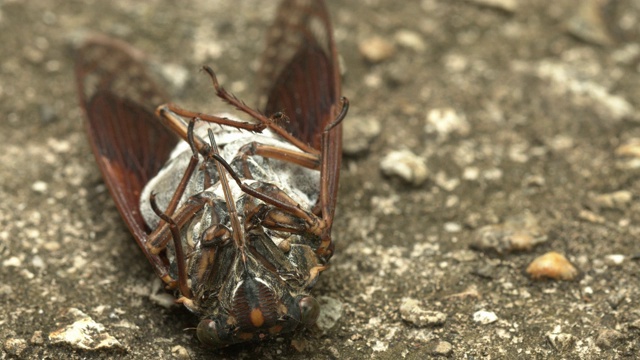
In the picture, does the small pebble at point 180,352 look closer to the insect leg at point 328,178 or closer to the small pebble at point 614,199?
the insect leg at point 328,178

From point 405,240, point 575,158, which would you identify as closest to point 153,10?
point 405,240

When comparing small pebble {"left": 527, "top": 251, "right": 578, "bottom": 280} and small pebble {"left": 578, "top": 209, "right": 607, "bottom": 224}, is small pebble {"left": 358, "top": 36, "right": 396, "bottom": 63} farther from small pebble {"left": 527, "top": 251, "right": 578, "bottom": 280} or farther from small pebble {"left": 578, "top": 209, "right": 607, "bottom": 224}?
small pebble {"left": 527, "top": 251, "right": 578, "bottom": 280}

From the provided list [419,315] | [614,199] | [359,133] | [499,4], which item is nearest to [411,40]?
[499,4]

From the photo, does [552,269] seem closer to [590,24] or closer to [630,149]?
[630,149]

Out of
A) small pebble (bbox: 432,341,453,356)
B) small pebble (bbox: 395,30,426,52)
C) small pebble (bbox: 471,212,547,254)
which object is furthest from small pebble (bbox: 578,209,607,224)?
small pebble (bbox: 395,30,426,52)

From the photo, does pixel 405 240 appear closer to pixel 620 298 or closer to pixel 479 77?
pixel 620 298
